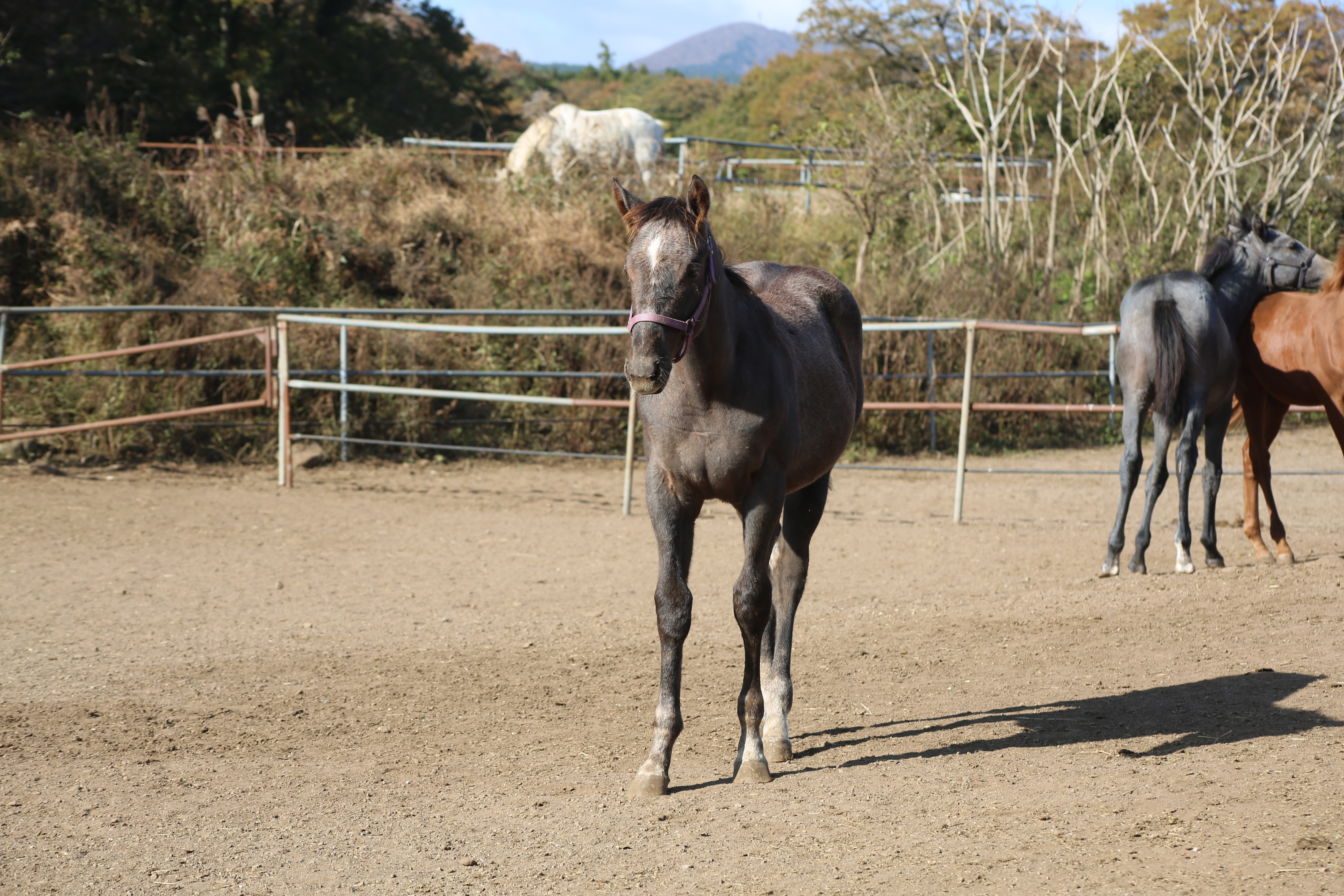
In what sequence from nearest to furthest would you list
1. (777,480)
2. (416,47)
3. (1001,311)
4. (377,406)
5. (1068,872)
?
(1068,872) → (777,480) → (377,406) → (1001,311) → (416,47)

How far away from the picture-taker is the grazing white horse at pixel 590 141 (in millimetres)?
15656

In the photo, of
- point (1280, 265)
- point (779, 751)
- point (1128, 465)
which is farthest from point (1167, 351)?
point (779, 751)

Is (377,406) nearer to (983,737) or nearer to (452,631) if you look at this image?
(452,631)

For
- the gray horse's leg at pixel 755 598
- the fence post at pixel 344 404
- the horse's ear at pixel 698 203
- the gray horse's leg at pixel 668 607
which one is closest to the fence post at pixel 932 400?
the fence post at pixel 344 404

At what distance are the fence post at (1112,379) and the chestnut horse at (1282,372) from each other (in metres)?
2.30

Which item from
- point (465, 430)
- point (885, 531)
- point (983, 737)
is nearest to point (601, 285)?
point (465, 430)

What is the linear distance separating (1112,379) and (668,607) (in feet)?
27.7

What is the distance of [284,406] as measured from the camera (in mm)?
9102

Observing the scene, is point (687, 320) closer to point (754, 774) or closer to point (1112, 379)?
point (754, 774)

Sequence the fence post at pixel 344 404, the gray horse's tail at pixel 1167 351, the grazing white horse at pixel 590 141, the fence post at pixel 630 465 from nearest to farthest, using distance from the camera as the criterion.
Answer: the gray horse's tail at pixel 1167 351 → the fence post at pixel 630 465 → the fence post at pixel 344 404 → the grazing white horse at pixel 590 141

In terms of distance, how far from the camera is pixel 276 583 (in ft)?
20.4

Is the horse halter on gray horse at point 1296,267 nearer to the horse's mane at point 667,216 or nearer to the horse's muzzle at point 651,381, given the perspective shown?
the horse's mane at point 667,216

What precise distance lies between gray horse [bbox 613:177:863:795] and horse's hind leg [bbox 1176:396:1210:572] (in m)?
3.52

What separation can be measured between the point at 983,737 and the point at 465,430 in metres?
8.15
